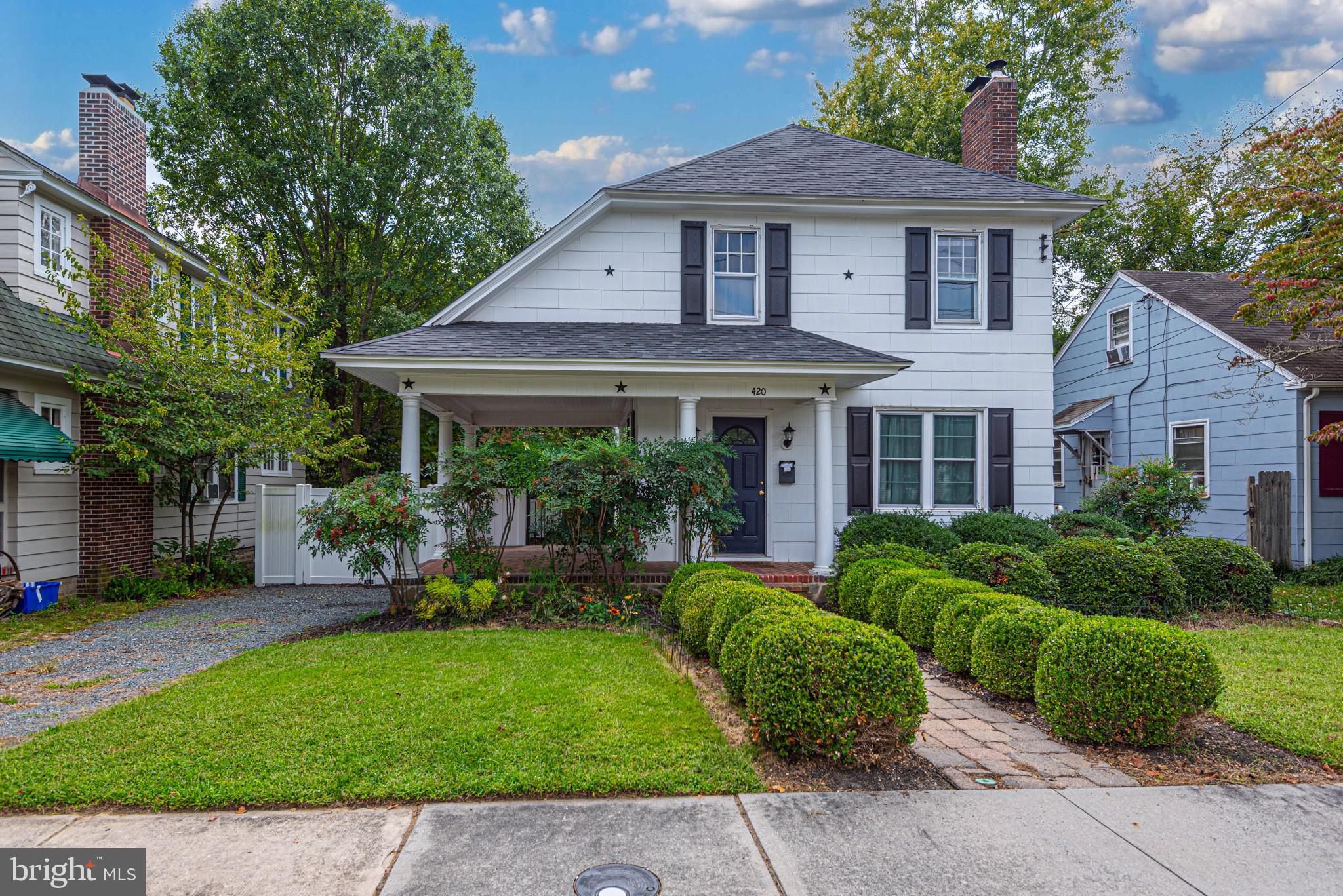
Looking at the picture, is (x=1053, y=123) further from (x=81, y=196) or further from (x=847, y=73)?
(x=81, y=196)

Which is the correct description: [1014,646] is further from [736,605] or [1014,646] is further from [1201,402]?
[1201,402]

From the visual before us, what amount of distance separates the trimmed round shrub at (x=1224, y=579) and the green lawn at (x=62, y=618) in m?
12.8

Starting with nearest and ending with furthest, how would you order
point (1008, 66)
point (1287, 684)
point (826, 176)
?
point (1287, 684) < point (826, 176) < point (1008, 66)

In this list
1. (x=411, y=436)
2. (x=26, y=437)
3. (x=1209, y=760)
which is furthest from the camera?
(x=411, y=436)

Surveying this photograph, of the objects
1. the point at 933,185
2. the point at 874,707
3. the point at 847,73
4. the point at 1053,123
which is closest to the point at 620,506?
the point at 874,707

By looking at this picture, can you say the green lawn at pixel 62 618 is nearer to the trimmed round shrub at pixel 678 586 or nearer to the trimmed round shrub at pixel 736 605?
the trimmed round shrub at pixel 678 586

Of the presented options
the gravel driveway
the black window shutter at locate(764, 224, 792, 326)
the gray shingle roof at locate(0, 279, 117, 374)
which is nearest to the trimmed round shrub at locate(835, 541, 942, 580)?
the black window shutter at locate(764, 224, 792, 326)

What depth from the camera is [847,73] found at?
72.5 ft

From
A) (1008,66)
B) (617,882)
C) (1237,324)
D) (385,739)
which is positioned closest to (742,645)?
(617,882)

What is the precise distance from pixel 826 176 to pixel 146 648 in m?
10.8

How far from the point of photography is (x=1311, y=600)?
9.60 metres

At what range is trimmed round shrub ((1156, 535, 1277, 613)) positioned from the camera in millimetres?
8523

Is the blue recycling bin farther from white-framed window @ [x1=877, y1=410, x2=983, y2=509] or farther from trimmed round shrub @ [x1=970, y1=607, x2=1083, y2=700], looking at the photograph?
white-framed window @ [x1=877, y1=410, x2=983, y2=509]

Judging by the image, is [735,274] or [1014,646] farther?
[735,274]
